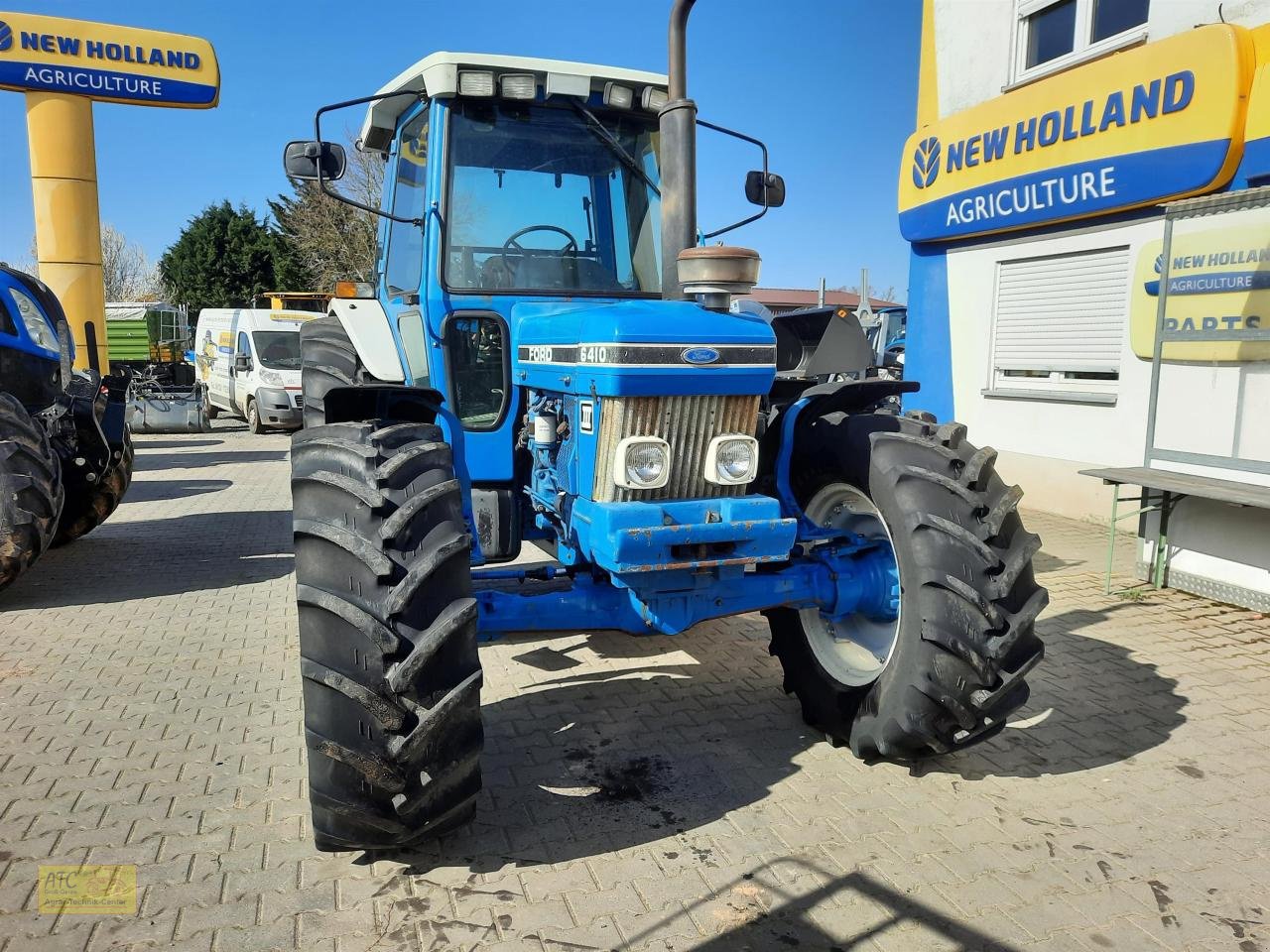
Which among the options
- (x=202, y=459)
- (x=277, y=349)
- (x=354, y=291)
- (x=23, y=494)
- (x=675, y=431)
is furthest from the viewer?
(x=277, y=349)

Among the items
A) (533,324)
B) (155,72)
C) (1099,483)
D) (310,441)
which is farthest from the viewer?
(155,72)

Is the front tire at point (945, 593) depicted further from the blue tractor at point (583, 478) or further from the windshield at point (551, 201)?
the windshield at point (551, 201)

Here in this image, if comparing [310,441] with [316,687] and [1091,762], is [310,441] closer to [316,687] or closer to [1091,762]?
[316,687]

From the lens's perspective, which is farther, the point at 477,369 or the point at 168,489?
the point at 168,489

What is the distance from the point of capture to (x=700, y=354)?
2977 millimetres

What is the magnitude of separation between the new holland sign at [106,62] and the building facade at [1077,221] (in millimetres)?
10214

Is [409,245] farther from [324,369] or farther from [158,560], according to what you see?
[158,560]

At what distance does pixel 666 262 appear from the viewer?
357 centimetres

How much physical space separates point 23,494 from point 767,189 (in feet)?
14.8

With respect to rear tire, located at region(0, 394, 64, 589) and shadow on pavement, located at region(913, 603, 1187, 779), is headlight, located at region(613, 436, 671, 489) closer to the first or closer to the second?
shadow on pavement, located at region(913, 603, 1187, 779)

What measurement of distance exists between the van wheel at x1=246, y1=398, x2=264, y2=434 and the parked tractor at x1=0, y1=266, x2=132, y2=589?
27.6 feet

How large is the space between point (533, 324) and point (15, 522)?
144 inches

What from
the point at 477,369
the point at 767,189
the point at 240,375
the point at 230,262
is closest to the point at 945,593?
the point at 477,369

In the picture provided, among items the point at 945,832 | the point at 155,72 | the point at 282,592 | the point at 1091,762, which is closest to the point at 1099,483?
the point at 1091,762
